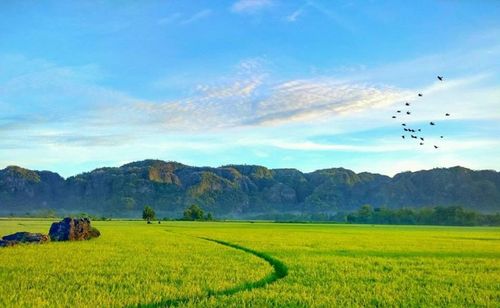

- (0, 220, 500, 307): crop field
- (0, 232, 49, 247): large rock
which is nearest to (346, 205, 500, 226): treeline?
(0, 220, 500, 307): crop field

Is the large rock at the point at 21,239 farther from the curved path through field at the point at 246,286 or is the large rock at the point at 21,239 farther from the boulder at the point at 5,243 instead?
the curved path through field at the point at 246,286

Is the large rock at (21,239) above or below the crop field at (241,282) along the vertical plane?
above

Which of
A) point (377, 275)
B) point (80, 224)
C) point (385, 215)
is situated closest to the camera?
point (377, 275)

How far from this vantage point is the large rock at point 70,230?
40406 mm

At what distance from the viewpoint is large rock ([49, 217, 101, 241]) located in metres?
40.4

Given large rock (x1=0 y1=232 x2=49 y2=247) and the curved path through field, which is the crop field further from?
large rock (x1=0 y1=232 x2=49 y2=247)

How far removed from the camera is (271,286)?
15.2 metres

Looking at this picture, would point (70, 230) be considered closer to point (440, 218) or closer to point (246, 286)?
point (246, 286)

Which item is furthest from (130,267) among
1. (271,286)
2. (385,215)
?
(385,215)

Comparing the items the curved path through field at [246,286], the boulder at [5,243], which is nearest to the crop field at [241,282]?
the curved path through field at [246,286]

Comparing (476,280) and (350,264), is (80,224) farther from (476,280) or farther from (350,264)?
(476,280)

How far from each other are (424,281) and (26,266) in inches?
672

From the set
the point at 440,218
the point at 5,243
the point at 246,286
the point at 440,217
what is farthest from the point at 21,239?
the point at 440,217

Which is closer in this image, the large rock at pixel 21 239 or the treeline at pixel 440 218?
the large rock at pixel 21 239
